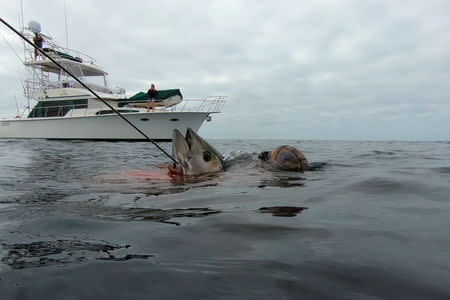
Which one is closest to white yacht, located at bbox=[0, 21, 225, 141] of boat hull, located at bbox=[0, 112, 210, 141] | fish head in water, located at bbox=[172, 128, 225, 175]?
boat hull, located at bbox=[0, 112, 210, 141]

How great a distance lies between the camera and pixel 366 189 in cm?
390

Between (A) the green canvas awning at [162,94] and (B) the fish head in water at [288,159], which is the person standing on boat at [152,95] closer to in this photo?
(A) the green canvas awning at [162,94]

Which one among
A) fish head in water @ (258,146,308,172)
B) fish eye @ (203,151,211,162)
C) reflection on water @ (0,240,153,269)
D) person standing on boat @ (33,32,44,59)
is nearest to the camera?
reflection on water @ (0,240,153,269)

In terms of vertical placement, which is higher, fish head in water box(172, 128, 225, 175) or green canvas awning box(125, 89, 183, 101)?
green canvas awning box(125, 89, 183, 101)

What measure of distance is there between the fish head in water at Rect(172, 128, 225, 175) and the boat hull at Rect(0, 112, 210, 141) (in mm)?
11956

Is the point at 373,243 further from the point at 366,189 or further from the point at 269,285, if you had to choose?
the point at 366,189

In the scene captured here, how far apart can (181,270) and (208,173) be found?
3880 millimetres

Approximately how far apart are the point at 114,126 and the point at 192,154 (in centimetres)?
1357

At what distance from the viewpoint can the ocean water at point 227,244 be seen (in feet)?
4.50

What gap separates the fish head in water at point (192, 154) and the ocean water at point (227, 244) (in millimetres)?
1650

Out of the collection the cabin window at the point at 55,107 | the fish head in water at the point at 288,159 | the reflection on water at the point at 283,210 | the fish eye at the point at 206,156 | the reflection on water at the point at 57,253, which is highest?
the cabin window at the point at 55,107

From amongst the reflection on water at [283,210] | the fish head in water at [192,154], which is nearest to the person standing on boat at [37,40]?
the fish head in water at [192,154]

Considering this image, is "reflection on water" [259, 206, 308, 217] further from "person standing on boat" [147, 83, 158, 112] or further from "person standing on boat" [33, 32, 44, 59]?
"person standing on boat" [33, 32, 44, 59]

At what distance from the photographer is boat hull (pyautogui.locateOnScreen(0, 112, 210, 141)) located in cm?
1749
